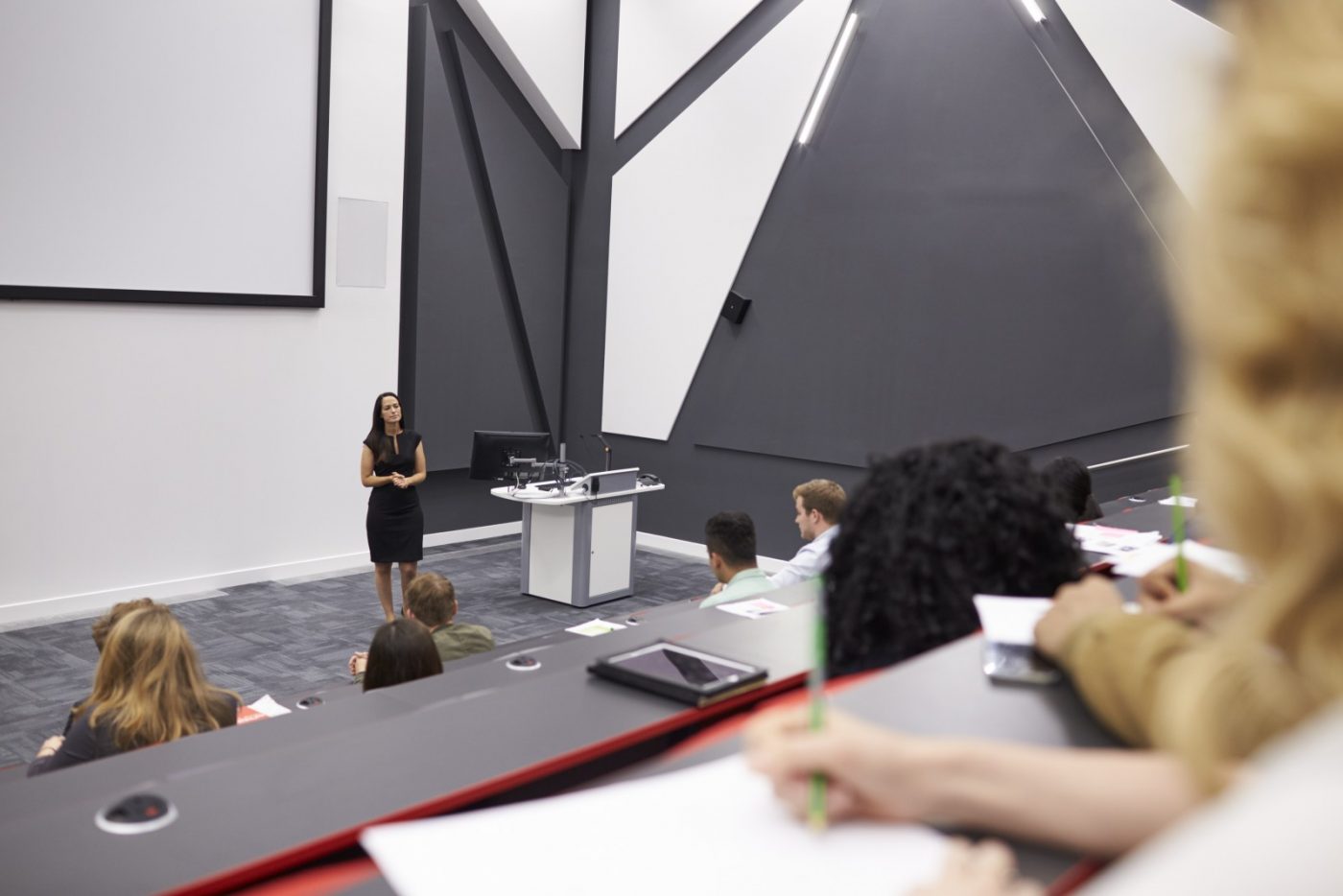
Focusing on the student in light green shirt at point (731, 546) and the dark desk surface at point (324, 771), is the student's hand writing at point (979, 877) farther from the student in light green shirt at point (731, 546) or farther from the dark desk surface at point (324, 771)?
the student in light green shirt at point (731, 546)

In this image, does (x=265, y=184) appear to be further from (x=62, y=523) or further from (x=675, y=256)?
(x=675, y=256)

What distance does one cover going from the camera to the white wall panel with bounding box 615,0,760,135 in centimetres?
839

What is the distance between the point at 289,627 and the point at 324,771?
19.1ft

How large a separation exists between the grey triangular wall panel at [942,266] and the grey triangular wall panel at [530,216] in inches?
64.4

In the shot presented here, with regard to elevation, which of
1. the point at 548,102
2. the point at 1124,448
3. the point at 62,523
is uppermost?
the point at 548,102

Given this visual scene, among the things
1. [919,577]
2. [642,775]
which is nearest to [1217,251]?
[642,775]

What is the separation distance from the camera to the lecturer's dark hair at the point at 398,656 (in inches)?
121

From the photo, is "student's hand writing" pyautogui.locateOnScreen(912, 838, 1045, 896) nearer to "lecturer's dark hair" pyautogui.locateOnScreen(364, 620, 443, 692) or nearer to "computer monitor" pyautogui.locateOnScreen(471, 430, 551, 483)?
"lecturer's dark hair" pyautogui.locateOnScreen(364, 620, 443, 692)

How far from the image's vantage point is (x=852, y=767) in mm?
740

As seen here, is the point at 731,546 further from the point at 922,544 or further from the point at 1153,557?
the point at 922,544

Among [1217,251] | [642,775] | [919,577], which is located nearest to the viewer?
[1217,251]

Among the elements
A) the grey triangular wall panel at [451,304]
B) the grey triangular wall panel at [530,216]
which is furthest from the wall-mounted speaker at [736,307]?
the grey triangular wall panel at [451,304]

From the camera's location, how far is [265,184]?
23.5ft

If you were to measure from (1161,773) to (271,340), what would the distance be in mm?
7335
